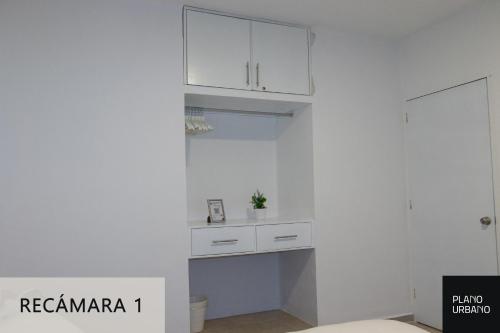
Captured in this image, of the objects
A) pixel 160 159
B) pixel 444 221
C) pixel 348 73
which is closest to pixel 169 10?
pixel 160 159

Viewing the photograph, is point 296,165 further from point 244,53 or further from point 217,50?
point 217,50

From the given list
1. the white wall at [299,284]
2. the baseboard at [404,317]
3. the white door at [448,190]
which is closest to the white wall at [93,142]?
the white wall at [299,284]

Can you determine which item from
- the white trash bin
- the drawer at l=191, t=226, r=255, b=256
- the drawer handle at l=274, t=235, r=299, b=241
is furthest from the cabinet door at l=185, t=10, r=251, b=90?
the white trash bin

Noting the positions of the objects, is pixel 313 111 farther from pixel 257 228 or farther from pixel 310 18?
pixel 257 228

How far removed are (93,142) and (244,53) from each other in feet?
4.27

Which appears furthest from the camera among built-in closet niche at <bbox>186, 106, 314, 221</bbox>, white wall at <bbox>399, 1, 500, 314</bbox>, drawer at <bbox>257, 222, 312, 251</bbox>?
built-in closet niche at <bbox>186, 106, 314, 221</bbox>

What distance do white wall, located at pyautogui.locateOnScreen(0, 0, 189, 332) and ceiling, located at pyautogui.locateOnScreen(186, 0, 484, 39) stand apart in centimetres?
56

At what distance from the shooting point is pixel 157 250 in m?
2.79

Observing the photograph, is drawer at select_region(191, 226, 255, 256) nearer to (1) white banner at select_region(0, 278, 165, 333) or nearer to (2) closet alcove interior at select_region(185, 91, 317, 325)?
(2) closet alcove interior at select_region(185, 91, 317, 325)

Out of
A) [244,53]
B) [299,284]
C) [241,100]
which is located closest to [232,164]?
[241,100]

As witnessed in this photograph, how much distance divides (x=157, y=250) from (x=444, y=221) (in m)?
2.26

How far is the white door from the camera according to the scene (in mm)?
2973

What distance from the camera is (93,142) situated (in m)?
2.67

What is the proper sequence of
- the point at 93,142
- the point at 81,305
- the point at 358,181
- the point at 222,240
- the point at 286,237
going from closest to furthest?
the point at 81,305, the point at 93,142, the point at 222,240, the point at 286,237, the point at 358,181
